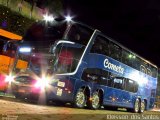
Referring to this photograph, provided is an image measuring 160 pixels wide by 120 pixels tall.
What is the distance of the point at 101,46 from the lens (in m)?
16.7

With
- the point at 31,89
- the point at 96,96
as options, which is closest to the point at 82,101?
the point at 96,96

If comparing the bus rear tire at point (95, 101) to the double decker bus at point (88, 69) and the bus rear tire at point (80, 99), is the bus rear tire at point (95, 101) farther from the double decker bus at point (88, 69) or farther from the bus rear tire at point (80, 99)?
the bus rear tire at point (80, 99)

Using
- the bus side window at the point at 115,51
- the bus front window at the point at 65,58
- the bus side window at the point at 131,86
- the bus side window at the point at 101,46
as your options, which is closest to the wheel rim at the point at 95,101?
the bus side window at the point at 101,46

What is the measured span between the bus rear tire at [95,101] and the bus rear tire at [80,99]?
524 mm

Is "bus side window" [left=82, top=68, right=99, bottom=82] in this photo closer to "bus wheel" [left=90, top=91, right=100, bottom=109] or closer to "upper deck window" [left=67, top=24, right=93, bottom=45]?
"bus wheel" [left=90, top=91, right=100, bottom=109]

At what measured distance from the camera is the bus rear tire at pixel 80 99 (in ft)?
49.9

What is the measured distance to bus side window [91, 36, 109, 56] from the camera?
1606 cm

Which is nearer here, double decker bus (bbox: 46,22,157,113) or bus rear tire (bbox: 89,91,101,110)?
double decker bus (bbox: 46,22,157,113)

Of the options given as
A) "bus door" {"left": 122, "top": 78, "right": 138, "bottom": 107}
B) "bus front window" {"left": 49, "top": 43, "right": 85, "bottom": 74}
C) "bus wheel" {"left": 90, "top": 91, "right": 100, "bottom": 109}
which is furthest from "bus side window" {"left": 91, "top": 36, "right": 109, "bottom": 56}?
"bus door" {"left": 122, "top": 78, "right": 138, "bottom": 107}

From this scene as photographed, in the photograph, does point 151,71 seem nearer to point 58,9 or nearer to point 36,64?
point 58,9

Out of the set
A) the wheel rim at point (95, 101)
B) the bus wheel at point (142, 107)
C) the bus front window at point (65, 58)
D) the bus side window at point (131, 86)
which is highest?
the bus front window at point (65, 58)

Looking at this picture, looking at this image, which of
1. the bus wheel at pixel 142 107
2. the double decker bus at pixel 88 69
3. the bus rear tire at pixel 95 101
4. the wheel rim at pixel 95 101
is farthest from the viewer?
the bus wheel at pixel 142 107

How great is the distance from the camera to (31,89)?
45.6ft

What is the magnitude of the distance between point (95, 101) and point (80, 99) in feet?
4.82
